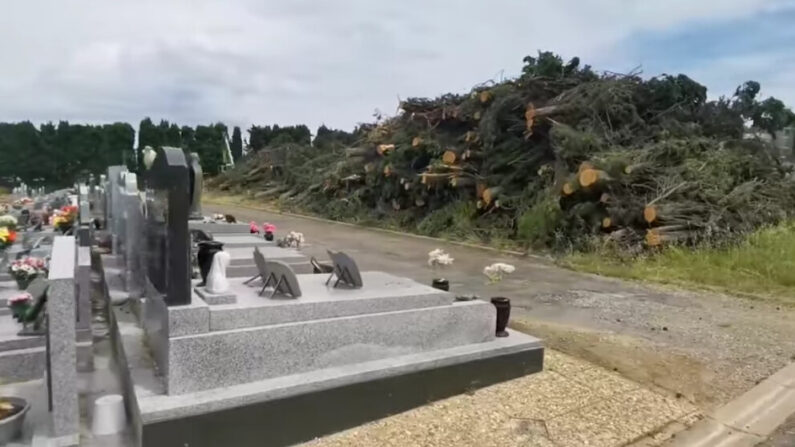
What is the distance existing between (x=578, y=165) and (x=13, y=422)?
955 cm

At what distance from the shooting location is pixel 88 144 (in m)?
23.6

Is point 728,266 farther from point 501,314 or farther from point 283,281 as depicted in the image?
point 283,281

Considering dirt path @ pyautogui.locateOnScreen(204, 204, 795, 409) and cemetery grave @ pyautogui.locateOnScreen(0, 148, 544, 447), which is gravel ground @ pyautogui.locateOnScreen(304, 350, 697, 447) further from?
dirt path @ pyautogui.locateOnScreen(204, 204, 795, 409)

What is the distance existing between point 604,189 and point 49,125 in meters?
22.5

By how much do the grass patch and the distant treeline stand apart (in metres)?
14.7

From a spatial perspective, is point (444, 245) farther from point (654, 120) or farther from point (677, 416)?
point (677, 416)

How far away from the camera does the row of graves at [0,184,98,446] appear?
2725 mm

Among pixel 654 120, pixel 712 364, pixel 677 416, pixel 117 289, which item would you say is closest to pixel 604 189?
pixel 654 120

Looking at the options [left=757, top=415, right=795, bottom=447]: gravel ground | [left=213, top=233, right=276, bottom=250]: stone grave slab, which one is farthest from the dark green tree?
[left=757, top=415, right=795, bottom=447]: gravel ground

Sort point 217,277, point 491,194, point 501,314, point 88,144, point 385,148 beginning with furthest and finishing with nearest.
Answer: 1. point 88,144
2. point 385,148
3. point 491,194
4. point 501,314
5. point 217,277

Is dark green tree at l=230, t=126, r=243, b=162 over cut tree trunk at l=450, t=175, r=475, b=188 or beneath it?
over

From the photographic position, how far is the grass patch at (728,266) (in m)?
7.13

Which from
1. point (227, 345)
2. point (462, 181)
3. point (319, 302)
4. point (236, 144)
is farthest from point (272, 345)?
point (236, 144)

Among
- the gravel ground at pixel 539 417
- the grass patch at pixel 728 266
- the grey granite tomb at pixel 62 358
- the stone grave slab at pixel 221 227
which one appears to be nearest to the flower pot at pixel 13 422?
the grey granite tomb at pixel 62 358
